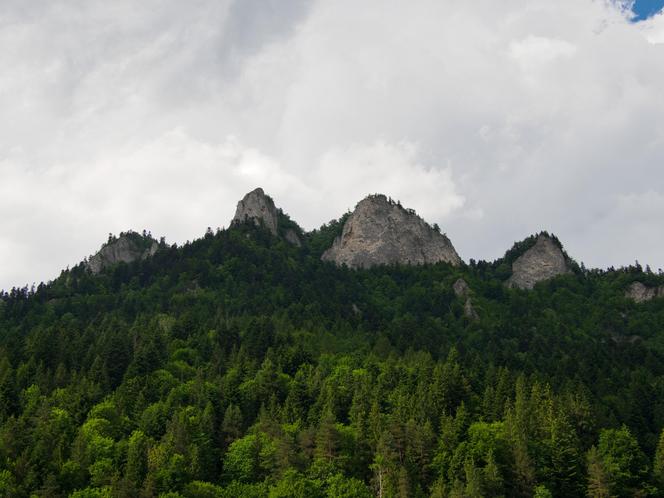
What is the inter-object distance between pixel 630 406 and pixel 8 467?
3019 inches

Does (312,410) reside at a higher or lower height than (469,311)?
lower

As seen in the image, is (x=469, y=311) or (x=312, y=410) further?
(x=469, y=311)

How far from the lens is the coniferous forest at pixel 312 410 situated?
8006 cm

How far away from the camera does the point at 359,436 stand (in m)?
87.9

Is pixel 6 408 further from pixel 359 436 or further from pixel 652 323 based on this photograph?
pixel 652 323

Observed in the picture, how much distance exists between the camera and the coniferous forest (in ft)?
263

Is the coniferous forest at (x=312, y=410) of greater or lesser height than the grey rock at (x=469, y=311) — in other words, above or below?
below

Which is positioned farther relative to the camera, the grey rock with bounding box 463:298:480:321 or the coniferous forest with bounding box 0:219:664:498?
the grey rock with bounding box 463:298:480:321

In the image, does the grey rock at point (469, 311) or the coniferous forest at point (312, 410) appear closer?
the coniferous forest at point (312, 410)

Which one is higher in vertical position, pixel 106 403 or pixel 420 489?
pixel 106 403

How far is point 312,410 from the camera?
9894 cm

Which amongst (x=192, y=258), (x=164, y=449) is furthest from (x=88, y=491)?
(x=192, y=258)

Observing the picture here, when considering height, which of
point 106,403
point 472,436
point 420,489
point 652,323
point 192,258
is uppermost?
point 192,258

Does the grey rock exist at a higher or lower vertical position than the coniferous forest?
higher
